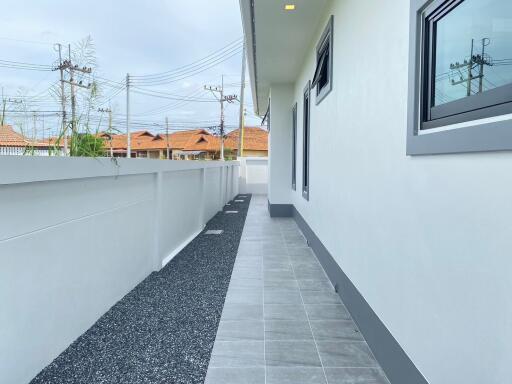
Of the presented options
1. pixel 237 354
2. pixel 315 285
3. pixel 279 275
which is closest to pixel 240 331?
pixel 237 354

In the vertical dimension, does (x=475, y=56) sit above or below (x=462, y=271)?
above

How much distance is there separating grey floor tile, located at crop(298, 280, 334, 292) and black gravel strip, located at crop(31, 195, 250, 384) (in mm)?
831

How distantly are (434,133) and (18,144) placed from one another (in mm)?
2706

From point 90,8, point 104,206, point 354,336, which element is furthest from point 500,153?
point 90,8

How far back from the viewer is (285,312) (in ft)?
11.0

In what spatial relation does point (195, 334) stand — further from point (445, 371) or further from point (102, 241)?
point (445, 371)

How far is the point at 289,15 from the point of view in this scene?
15.9ft

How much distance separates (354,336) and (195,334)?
1216 mm

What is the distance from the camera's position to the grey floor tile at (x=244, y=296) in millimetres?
3619

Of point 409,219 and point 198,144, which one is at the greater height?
point 198,144

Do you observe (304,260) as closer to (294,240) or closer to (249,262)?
(249,262)

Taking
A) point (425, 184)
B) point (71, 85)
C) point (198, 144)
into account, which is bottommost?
point (425, 184)

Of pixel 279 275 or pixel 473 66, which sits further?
pixel 279 275

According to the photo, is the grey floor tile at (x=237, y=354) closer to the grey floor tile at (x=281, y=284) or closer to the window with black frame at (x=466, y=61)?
the grey floor tile at (x=281, y=284)
